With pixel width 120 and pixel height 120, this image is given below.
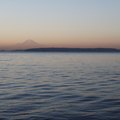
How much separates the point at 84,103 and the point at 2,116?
5306mm

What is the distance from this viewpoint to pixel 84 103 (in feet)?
53.1

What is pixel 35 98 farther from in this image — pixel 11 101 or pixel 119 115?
pixel 119 115

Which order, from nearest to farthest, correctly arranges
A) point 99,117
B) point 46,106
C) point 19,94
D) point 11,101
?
1. point 99,117
2. point 46,106
3. point 11,101
4. point 19,94

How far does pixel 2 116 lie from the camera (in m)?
13.1

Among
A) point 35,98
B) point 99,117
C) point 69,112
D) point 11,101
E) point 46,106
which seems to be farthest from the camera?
point 35,98

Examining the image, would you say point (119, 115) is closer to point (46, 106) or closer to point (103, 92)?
point (46, 106)

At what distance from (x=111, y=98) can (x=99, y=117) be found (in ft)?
16.6

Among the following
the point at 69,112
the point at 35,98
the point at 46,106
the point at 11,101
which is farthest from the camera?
the point at 35,98

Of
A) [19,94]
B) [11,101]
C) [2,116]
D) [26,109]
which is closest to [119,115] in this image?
[26,109]

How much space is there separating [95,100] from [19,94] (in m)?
5.60

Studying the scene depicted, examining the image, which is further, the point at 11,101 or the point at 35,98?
the point at 35,98

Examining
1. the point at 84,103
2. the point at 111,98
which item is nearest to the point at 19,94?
the point at 84,103

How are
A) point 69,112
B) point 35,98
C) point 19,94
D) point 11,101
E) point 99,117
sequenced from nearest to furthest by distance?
1. point 99,117
2. point 69,112
3. point 11,101
4. point 35,98
5. point 19,94

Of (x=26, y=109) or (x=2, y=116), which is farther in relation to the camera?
(x=26, y=109)
